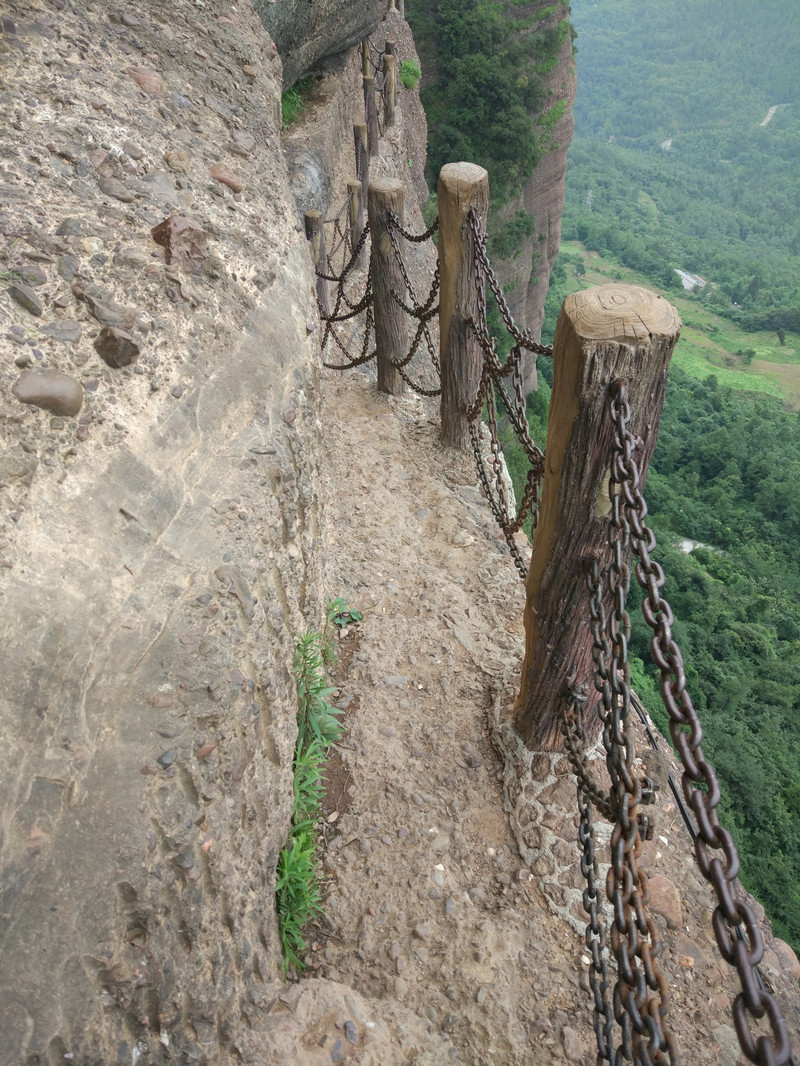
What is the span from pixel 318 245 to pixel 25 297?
4375mm

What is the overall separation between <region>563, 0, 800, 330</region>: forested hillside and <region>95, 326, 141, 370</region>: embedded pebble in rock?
4478 centimetres

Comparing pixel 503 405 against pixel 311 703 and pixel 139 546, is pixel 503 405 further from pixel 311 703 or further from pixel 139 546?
pixel 139 546

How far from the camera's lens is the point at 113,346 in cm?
181

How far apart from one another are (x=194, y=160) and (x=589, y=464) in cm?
191

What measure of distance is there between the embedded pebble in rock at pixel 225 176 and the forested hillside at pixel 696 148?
43864 mm

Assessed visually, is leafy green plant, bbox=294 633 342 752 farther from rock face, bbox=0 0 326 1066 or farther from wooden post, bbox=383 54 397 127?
wooden post, bbox=383 54 397 127

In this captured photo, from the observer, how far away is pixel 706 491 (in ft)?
65.7

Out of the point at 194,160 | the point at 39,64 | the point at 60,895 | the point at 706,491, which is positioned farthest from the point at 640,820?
the point at 706,491

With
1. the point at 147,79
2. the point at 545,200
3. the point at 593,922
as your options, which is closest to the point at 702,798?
the point at 593,922

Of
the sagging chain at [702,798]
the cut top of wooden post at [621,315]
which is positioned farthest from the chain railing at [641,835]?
the cut top of wooden post at [621,315]

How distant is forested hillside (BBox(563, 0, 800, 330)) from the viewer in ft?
142

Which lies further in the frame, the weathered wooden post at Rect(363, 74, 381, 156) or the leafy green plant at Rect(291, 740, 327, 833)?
the weathered wooden post at Rect(363, 74, 381, 156)

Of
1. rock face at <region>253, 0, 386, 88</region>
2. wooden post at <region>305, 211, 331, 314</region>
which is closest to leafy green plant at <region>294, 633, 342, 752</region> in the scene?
wooden post at <region>305, 211, 331, 314</region>

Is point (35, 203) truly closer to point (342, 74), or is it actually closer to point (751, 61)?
point (342, 74)
